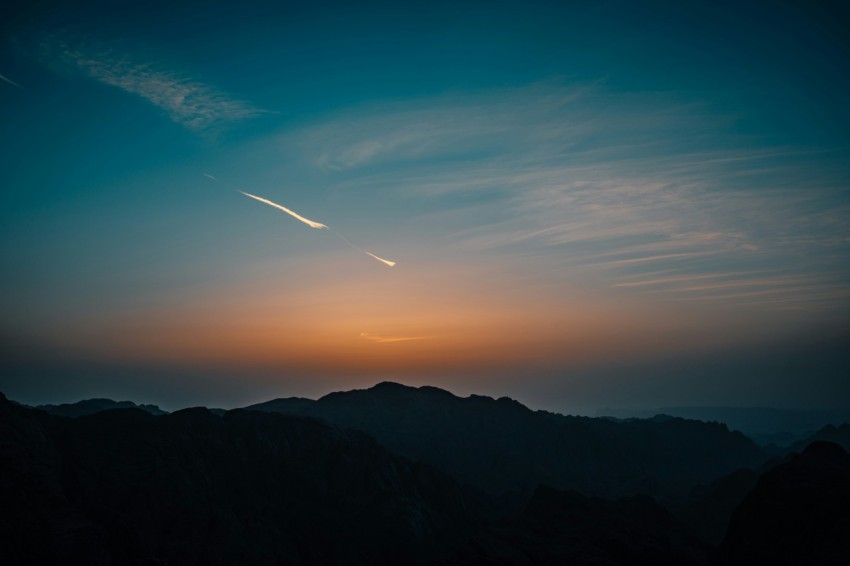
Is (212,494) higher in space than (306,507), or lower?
higher

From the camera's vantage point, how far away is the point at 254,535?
108m

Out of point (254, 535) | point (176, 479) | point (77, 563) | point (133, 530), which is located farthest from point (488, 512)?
point (77, 563)

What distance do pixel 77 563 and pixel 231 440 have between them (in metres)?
60.3

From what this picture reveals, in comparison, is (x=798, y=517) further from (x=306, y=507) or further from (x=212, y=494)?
(x=212, y=494)

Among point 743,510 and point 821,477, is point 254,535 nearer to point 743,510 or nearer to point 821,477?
point 743,510

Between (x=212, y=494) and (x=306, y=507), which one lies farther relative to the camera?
(x=306, y=507)

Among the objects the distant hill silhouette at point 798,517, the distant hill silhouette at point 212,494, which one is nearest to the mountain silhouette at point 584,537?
the distant hill silhouette at point 798,517

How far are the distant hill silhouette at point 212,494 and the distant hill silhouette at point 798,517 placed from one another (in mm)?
67330

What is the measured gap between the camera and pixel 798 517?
77688 millimetres

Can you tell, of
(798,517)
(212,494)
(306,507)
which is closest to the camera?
(798,517)

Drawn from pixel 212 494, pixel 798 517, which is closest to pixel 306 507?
pixel 212 494

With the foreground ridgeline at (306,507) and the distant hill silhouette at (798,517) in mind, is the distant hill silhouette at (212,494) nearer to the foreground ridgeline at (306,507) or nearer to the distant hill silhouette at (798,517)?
the foreground ridgeline at (306,507)

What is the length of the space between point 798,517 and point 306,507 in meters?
96.6

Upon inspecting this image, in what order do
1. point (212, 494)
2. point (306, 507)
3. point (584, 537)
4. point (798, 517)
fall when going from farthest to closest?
1. point (306, 507)
2. point (212, 494)
3. point (584, 537)
4. point (798, 517)
